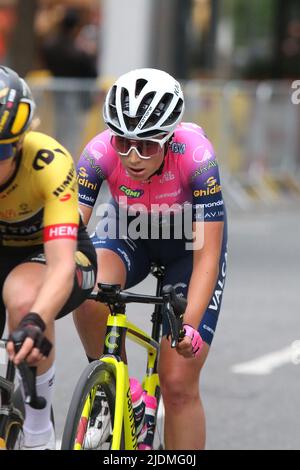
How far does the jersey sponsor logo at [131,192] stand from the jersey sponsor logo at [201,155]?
0.95 ft

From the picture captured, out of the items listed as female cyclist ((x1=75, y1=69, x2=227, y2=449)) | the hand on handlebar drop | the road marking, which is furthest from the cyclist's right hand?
the road marking

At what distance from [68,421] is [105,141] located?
5.06ft

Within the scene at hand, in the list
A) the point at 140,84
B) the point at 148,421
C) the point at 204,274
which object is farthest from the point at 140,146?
the point at 148,421

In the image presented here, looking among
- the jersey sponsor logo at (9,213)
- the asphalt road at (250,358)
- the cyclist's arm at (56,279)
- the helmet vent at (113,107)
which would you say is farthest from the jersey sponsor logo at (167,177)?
the asphalt road at (250,358)

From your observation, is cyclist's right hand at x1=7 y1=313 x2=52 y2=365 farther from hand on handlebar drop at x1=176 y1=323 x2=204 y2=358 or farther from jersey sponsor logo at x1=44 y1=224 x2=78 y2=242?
hand on handlebar drop at x1=176 y1=323 x2=204 y2=358

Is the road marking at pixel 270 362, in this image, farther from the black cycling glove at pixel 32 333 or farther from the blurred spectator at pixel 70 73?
the blurred spectator at pixel 70 73

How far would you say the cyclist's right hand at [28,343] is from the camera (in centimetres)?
372

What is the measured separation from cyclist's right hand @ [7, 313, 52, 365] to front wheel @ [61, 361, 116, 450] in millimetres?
461

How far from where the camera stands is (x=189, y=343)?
183 inches

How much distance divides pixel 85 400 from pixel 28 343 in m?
0.63

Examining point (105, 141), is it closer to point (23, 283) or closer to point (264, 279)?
point (23, 283)

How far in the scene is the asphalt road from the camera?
269 inches
